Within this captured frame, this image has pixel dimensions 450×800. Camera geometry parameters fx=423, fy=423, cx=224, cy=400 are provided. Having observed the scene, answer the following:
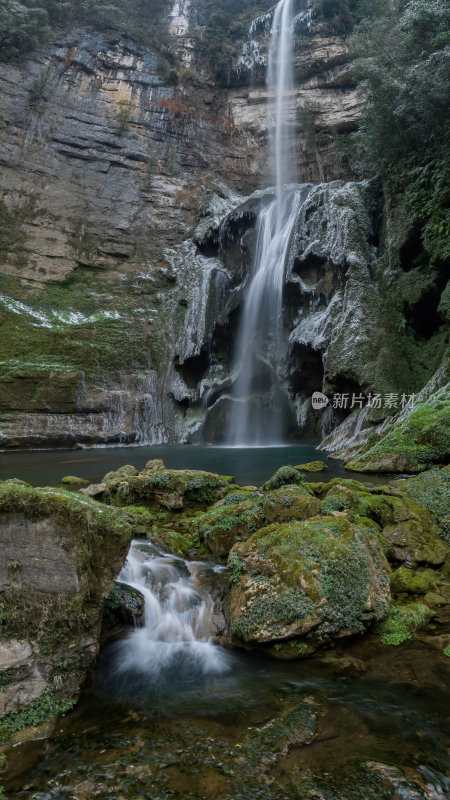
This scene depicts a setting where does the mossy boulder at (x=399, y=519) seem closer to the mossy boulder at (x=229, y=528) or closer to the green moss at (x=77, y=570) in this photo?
the mossy boulder at (x=229, y=528)

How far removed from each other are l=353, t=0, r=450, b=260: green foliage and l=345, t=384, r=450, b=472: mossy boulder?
8.13 metres

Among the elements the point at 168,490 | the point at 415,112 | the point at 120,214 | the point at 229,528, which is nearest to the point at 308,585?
the point at 229,528

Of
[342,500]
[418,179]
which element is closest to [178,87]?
[418,179]

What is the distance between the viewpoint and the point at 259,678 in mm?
3895

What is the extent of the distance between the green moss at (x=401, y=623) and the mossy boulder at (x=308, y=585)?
105 millimetres

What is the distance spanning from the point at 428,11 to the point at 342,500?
817 inches

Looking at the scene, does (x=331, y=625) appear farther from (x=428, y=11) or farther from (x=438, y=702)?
(x=428, y=11)

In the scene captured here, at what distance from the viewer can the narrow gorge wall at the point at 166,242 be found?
21656 millimetres

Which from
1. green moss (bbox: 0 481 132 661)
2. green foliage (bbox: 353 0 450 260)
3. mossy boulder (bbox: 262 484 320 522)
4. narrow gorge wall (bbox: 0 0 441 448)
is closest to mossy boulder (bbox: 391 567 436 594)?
mossy boulder (bbox: 262 484 320 522)

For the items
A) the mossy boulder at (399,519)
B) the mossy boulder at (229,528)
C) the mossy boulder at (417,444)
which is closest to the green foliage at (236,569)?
the mossy boulder at (229,528)

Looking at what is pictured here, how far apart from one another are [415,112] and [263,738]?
22.6 m

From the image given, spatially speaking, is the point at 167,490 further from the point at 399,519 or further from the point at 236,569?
the point at 399,519

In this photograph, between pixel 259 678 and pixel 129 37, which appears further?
pixel 129 37

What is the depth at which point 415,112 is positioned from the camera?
18172 mm
